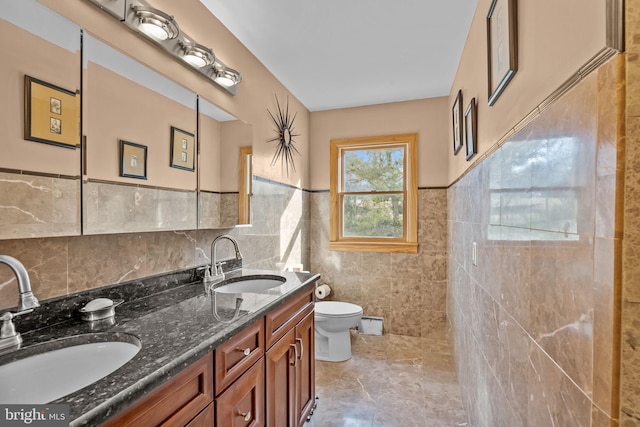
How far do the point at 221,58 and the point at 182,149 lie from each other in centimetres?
76

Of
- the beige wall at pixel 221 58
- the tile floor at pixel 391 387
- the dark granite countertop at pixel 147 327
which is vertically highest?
the beige wall at pixel 221 58

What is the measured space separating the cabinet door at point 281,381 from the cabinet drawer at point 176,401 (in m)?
0.43

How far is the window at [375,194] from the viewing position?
10.3 feet

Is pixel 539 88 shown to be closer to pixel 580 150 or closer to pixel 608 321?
pixel 580 150

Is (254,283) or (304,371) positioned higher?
(254,283)

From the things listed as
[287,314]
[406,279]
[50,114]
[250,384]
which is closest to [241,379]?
[250,384]

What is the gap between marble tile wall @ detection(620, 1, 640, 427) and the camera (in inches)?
20.7

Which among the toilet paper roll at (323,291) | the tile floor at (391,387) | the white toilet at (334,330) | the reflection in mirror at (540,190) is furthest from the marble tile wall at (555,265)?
the toilet paper roll at (323,291)

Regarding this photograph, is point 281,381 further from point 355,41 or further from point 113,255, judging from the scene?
point 355,41

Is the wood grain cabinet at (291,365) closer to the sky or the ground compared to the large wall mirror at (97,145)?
closer to the ground

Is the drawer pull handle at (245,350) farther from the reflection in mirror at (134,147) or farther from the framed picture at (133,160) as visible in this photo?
the framed picture at (133,160)

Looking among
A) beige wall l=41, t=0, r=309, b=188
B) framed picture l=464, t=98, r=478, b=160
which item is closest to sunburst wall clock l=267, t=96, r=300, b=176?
beige wall l=41, t=0, r=309, b=188

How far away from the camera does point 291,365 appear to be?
1593 millimetres

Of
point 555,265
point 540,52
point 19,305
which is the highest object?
point 540,52
